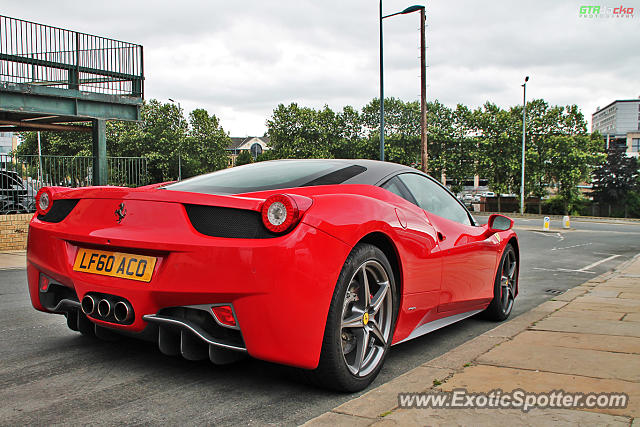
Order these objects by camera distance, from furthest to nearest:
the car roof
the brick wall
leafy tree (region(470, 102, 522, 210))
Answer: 1. leafy tree (region(470, 102, 522, 210))
2. the brick wall
3. the car roof

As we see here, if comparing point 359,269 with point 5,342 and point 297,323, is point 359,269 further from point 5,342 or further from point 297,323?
point 5,342

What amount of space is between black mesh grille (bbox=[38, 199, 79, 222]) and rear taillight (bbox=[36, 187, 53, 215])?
42 mm

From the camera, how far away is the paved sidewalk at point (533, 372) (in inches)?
96.9

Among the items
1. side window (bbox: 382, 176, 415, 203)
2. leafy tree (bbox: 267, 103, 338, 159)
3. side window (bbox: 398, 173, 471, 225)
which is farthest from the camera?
leafy tree (bbox: 267, 103, 338, 159)

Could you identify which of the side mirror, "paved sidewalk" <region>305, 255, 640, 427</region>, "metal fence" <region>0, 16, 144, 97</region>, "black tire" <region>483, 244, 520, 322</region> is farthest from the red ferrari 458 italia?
"metal fence" <region>0, 16, 144, 97</region>

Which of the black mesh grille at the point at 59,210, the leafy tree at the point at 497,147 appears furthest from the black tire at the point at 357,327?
the leafy tree at the point at 497,147

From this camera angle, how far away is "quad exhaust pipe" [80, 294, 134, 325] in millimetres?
2822

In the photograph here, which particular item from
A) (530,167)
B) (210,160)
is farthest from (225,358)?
(210,160)

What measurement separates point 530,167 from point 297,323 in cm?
Answer: 5697

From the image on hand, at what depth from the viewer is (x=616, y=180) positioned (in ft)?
200

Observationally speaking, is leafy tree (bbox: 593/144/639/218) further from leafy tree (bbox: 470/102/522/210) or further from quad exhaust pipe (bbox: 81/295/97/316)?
quad exhaust pipe (bbox: 81/295/97/316)

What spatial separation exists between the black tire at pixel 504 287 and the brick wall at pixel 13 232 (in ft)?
35.4

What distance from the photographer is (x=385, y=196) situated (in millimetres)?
3527

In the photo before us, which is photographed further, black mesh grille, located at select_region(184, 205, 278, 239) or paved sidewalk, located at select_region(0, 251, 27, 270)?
paved sidewalk, located at select_region(0, 251, 27, 270)
